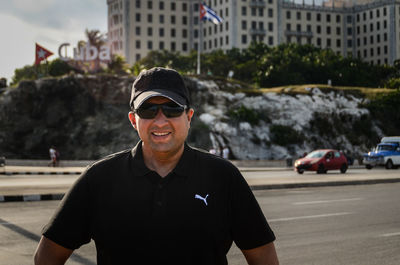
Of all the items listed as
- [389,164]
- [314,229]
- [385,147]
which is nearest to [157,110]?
[314,229]

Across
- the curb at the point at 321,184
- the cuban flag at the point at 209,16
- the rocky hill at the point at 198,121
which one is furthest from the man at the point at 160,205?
the cuban flag at the point at 209,16

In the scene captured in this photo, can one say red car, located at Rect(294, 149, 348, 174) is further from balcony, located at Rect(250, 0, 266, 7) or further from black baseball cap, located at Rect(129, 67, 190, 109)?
balcony, located at Rect(250, 0, 266, 7)

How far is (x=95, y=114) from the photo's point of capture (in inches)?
2186

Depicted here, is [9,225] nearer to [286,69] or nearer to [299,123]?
[299,123]

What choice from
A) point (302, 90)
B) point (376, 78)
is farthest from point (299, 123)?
point (376, 78)

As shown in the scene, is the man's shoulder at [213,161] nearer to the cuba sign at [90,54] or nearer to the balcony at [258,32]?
the cuba sign at [90,54]

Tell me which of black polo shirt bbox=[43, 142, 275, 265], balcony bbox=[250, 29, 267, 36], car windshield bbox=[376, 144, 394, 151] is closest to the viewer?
black polo shirt bbox=[43, 142, 275, 265]

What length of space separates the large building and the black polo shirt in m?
118

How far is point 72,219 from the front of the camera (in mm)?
2803

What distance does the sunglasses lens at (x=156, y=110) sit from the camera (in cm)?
291

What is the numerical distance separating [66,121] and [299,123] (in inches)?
884

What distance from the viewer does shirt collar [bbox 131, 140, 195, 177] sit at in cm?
283

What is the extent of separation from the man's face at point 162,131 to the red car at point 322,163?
30100 millimetres

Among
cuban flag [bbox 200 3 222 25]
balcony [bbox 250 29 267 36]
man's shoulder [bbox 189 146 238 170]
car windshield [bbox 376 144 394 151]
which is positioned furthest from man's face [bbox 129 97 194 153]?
balcony [bbox 250 29 267 36]
